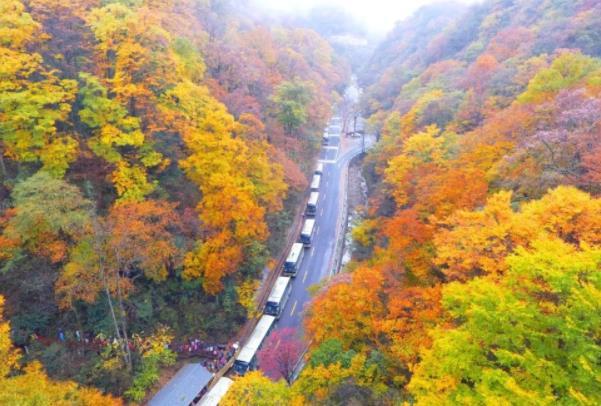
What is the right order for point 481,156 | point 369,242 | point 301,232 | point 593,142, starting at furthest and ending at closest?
point 301,232 < point 369,242 < point 481,156 < point 593,142

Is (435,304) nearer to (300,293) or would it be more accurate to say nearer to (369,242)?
(369,242)

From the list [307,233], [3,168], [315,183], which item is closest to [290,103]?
[315,183]

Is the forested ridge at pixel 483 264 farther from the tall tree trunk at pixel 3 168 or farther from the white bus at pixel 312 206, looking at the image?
the tall tree trunk at pixel 3 168

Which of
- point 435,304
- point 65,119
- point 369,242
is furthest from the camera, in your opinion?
point 369,242

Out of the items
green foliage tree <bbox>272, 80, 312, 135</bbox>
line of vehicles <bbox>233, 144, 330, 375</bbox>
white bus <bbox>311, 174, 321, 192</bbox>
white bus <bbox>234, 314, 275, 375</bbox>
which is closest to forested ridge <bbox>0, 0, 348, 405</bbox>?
white bus <bbox>234, 314, 275, 375</bbox>

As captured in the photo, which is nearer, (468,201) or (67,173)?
(468,201)

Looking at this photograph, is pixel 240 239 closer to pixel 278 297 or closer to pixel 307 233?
pixel 278 297

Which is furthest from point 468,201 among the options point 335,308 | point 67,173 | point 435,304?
point 67,173

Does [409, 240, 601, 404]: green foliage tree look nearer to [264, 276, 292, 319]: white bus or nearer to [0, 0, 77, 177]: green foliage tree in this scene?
[264, 276, 292, 319]: white bus
